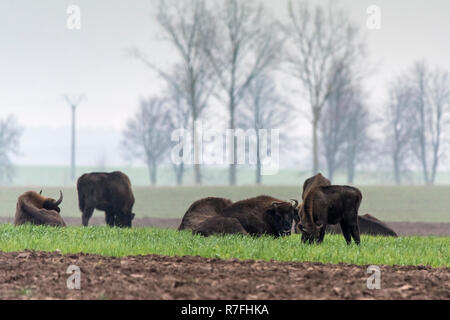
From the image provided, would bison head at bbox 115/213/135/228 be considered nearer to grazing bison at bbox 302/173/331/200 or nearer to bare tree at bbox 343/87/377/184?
grazing bison at bbox 302/173/331/200

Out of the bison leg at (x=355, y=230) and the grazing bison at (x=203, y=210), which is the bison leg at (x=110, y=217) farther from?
the bison leg at (x=355, y=230)

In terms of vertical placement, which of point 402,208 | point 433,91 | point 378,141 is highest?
point 433,91

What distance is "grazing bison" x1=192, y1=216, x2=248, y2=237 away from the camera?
15930mm

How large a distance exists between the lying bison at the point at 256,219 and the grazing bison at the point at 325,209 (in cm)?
119

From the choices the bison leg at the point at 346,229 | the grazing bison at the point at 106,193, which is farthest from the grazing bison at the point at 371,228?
the grazing bison at the point at 106,193

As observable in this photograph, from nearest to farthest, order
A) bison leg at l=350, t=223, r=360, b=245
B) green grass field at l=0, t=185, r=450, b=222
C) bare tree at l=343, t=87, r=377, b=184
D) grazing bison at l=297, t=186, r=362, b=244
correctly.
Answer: grazing bison at l=297, t=186, r=362, b=244 → bison leg at l=350, t=223, r=360, b=245 → green grass field at l=0, t=185, r=450, b=222 → bare tree at l=343, t=87, r=377, b=184

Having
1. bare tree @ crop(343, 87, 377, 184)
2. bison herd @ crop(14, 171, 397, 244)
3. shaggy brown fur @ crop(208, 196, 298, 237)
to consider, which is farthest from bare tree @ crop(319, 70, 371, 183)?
shaggy brown fur @ crop(208, 196, 298, 237)

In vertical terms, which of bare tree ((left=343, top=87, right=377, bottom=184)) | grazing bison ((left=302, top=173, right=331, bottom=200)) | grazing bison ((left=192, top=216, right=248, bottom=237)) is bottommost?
grazing bison ((left=192, top=216, right=248, bottom=237))

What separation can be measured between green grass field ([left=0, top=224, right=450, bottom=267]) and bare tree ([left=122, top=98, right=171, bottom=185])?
50.2 metres

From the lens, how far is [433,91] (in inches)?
2544

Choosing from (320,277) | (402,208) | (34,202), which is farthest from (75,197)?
(320,277)
